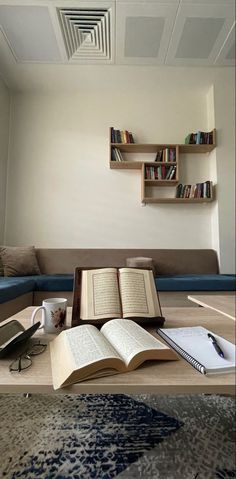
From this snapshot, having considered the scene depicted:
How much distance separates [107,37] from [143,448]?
282 centimetres

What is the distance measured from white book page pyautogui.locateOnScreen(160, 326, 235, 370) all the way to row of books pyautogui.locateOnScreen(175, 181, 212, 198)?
2218 mm

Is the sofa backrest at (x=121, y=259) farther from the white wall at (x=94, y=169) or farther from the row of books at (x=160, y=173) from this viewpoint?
the row of books at (x=160, y=173)

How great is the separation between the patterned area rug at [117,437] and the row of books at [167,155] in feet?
7.45

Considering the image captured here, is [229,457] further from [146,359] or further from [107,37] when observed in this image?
[107,37]

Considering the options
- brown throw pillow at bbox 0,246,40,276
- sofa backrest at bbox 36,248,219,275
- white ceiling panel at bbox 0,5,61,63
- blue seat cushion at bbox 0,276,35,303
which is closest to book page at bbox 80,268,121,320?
blue seat cushion at bbox 0,276,35,303

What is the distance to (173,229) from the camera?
2842 mm

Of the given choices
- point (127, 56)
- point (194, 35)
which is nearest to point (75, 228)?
point (127, 56)

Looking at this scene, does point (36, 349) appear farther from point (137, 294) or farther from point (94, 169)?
point (94, 169)

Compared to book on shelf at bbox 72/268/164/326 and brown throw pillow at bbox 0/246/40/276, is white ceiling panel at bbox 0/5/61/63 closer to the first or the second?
brown throw pillow at bbox 0/246/40/276

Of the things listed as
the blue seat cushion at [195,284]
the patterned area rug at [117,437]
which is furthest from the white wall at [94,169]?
the patterned area rug at [117,437]

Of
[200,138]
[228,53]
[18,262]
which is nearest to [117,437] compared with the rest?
[18,262]

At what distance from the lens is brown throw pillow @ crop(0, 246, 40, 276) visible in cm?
224

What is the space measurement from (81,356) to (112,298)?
254 mm

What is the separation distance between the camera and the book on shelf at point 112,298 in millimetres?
689
